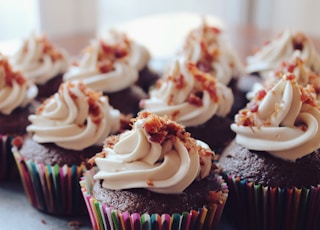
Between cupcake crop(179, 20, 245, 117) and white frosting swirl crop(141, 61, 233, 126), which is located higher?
white frosting swirl crop(141, 61, 233, 126)

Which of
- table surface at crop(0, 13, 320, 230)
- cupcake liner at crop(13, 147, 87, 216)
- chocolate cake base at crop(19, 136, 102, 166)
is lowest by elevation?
table surface at crop(0, 13, 320, 230)

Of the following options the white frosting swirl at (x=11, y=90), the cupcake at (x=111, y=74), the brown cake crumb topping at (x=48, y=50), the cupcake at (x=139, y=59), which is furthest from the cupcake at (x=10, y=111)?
the cupcake at (x=139, y=59)

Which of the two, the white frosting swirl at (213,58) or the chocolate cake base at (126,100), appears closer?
the chocolate cake base at (126,100)

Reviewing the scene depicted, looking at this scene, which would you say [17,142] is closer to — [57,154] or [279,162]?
[57,154]

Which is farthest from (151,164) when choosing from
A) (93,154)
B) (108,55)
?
(108,55)

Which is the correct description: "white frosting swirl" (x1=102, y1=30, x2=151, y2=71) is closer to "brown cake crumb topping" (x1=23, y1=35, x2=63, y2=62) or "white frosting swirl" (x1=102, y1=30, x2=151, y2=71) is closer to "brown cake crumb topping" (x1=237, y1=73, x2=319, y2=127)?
"brown cake crumb topping" (x1=23, y1=35, x2=63, y2=62)

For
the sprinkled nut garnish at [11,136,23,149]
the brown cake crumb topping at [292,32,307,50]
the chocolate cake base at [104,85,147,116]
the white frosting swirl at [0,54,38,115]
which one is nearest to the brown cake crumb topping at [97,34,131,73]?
the chocolate cake base at [104,85,147,116]

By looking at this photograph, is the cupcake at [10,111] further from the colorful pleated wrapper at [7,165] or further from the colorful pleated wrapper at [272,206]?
the colorful pleated wrapper at [272,206]

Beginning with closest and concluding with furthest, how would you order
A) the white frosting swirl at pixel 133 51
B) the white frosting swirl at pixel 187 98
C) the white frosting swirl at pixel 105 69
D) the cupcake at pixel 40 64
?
1. the white frosting swirl at pixel 187 98
2. the white frosting swirl at pixel 105 69
3. the cupcake at pixel 40 64
4. the white frosting swirl at pixel 133 51
